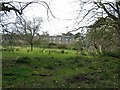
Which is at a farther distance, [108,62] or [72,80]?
[108,62]

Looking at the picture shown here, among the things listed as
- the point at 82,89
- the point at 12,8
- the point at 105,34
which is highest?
the point at 12,8

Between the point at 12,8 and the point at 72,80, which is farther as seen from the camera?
the point at 12,8

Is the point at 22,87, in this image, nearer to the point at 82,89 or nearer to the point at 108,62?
the point at 82,89

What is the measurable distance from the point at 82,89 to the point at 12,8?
308 inches

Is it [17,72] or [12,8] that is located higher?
[12,8]

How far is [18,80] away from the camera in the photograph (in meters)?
17.0

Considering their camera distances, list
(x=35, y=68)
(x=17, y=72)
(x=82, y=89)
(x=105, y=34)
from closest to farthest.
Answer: (x=82, y=89) < (x=105, y=34) < (x=17, y=72) < (x=35, y=68)

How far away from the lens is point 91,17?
720 inches

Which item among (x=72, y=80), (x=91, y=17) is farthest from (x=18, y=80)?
(x=91, y=17)

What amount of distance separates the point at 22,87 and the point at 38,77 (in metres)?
3.55

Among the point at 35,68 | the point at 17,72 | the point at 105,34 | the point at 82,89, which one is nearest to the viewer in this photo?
the point at 82,89

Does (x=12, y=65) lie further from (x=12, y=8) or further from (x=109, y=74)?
(x=109, y=74)

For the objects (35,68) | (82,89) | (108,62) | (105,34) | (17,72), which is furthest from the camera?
(108,62)

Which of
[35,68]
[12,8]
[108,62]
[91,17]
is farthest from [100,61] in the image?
[12,8]
